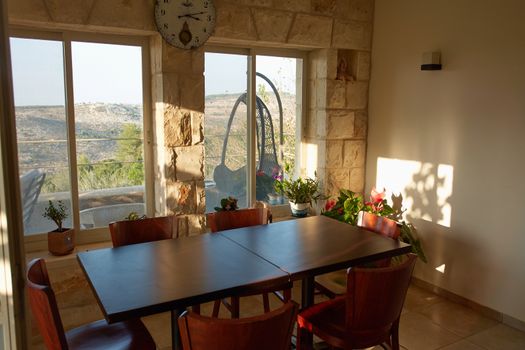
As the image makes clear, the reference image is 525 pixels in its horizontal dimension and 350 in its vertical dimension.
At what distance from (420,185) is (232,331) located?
257 centimetres

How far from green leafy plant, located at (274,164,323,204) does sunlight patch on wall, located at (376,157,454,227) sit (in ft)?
1.90

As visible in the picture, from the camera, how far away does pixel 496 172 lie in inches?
122

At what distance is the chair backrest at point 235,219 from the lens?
113 inches

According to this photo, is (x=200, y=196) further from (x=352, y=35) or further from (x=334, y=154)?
(x=352, y=35)

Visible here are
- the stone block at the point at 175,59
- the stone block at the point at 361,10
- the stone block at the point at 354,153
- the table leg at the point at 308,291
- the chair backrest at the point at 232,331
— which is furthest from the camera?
the stone block at the point at 354,153

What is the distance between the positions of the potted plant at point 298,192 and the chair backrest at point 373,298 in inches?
72.4

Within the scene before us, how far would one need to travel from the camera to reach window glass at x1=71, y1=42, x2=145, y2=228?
313 centimetres

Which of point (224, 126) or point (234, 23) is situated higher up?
point (234, 23)

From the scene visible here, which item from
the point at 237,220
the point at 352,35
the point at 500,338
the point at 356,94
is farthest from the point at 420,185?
the point at 237,220

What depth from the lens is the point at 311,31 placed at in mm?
3672

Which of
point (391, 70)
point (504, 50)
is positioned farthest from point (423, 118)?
point (504, 50)

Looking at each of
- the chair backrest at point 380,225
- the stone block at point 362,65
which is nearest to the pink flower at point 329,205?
the chair backrest at point 380,225

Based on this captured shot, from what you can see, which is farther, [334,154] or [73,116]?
[334,154]

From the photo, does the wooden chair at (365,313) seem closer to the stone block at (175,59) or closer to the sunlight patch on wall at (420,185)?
the sunlight patch on wall at (420,185)
